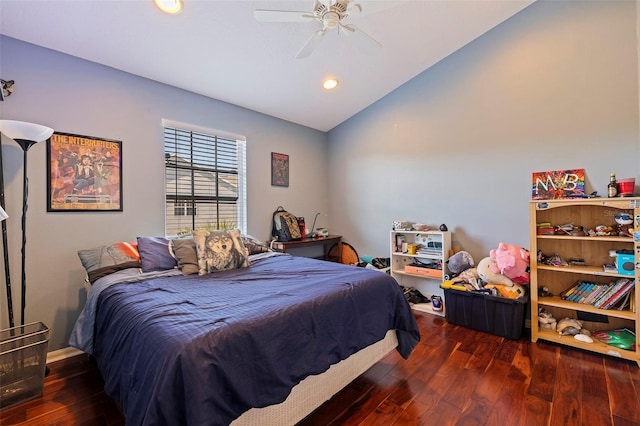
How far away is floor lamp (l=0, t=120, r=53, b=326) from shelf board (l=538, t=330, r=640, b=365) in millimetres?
4214

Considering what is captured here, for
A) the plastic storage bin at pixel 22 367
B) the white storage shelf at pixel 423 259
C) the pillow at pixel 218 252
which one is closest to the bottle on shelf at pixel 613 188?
the white storage shelf at pixel 423 259

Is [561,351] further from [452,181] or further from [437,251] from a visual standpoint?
[452,181]

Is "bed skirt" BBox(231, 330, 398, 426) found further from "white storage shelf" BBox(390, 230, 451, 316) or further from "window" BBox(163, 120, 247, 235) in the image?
"window" BBox(163, 120, 247, 235)

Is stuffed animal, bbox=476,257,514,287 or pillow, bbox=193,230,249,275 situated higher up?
pillow, bbox=193,230,249,275

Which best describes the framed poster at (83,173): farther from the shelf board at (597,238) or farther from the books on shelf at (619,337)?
the books on shelf at (619,337)

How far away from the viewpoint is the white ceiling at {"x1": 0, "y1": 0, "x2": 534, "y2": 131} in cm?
197

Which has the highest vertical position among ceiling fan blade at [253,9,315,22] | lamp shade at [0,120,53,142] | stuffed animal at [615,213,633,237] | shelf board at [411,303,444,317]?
ceiling fan blade at [253,9,315,22]

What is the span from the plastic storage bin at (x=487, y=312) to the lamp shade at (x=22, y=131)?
12.1ft

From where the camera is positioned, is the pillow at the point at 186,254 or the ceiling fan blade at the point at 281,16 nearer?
the ceiling fan blade at the point at 281,16

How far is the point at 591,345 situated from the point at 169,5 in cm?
418

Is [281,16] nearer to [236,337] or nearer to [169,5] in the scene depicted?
[169,5]

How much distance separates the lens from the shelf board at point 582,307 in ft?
6.95

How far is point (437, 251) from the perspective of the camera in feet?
10.7

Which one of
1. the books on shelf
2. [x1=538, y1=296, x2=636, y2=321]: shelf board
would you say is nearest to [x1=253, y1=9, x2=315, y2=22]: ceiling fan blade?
[x1=538, y1=296, x2=636, y2=321]: shelf board
